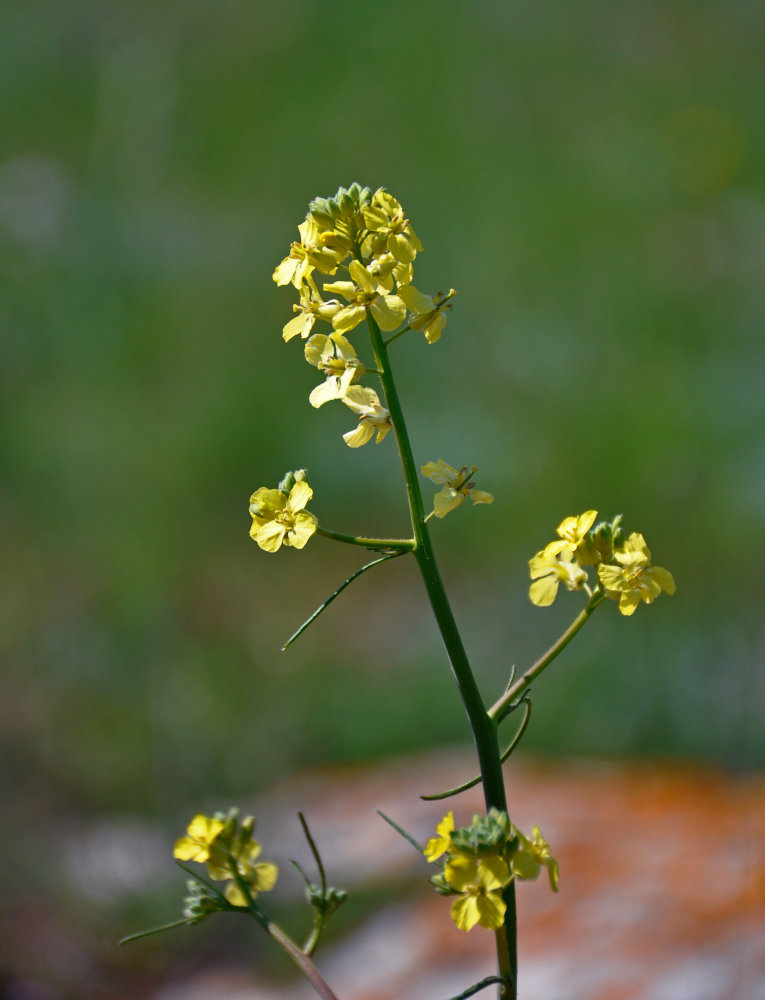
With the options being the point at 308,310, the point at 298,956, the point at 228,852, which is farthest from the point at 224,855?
the point at 308,310

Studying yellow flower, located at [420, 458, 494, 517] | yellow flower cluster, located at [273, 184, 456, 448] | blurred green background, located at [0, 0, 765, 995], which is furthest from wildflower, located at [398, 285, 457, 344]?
blurred green background, located at [0, 0, 765, 995]

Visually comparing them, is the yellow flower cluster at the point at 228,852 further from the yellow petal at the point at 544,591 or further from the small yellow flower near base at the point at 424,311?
the small yellow flower near base at the point at 424,311

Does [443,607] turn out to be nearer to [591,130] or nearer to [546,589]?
[546,589]

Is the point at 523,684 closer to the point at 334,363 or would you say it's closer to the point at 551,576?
the point at 551,576

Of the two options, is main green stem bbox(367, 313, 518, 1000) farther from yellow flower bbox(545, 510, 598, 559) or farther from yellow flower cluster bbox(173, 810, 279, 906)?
yellow flower cluster bbox(173, 810, 279, 906)

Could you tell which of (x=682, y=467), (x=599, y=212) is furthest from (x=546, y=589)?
(x=599, y=212)
